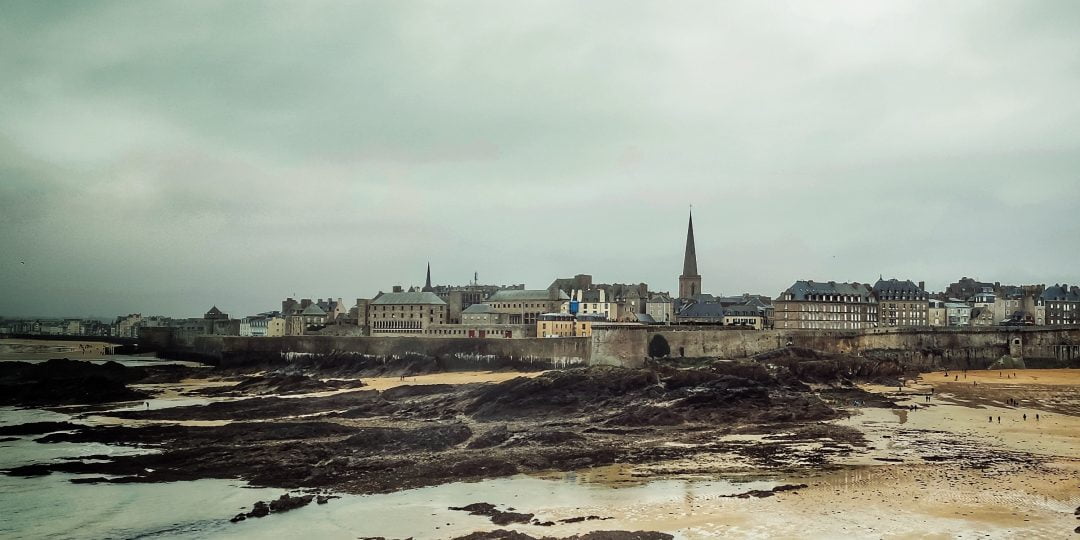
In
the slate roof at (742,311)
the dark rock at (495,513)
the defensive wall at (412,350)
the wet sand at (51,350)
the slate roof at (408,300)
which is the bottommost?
the dark rock at (495,513)

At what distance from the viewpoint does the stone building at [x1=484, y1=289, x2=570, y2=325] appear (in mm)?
66000

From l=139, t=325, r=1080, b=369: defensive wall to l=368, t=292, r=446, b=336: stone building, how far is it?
1476cm

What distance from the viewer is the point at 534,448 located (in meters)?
24.2

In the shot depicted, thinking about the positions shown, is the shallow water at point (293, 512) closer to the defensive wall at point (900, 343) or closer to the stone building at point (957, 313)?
the defensive wall at point (900, 343)

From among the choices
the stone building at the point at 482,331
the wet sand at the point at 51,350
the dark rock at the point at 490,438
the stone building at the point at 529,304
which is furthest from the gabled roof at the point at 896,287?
the wet sand at the point at 51,350

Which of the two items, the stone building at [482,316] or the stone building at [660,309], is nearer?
the stone building at [482,316]

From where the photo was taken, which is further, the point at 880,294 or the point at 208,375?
the point at 880,294

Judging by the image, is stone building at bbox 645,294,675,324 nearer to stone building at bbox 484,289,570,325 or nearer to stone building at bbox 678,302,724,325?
stone building at bbox 678,302,724,325

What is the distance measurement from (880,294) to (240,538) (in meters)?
62.3

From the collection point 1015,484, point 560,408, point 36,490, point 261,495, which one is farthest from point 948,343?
point 36,490

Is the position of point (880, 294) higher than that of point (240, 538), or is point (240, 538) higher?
point (880, 294)

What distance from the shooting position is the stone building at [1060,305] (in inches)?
2472

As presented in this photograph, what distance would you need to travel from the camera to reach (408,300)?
69250 mm

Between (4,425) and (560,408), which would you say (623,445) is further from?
(4,425)
